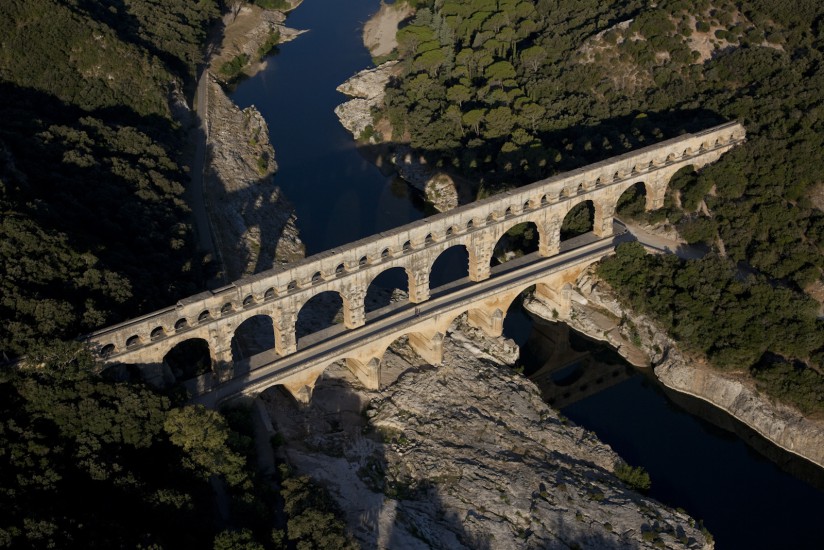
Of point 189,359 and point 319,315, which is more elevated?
point 189,359

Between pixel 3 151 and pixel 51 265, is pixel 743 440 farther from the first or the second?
pixel 3 151

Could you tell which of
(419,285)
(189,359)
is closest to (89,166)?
(189,359)

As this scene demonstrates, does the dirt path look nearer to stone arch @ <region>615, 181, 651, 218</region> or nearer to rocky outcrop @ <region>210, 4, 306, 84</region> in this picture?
rocky outcrop @ <region>210, 4, 306, 84</region>

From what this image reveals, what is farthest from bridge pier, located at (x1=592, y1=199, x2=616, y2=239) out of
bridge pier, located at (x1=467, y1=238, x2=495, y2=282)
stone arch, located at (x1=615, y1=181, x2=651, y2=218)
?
bridge pier, located at (x1=467, y1=238, x2=495, y2=282)

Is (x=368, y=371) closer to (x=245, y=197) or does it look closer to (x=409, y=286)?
(x=409, y=286)

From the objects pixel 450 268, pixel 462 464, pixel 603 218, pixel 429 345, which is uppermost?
pixel 603 218

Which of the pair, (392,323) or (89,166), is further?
(89,166)
